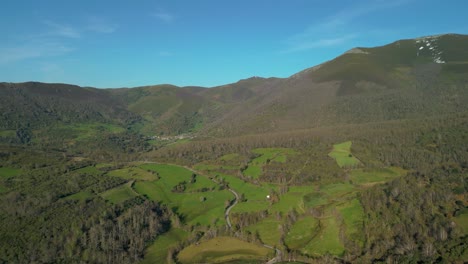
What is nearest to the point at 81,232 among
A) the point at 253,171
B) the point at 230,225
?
the point at 230,225

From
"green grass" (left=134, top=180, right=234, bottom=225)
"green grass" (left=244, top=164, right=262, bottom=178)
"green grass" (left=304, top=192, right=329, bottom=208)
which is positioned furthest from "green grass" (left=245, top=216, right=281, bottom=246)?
"green grass" (left=244, top=164, right=262, bottom=178)

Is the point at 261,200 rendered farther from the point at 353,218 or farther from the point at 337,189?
the point at 353,218

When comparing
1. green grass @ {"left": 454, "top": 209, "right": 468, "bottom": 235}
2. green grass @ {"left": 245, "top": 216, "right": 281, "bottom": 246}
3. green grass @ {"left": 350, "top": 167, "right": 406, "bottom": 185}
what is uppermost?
green grass @ {"left": 350, "top": 167, "right": 406, "bottom": 185}

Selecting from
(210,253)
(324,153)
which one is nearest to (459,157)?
(324,153)

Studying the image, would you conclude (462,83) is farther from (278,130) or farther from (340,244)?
(340,244)

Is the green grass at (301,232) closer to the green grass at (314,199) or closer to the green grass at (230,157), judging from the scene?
the green grass at (314,199)

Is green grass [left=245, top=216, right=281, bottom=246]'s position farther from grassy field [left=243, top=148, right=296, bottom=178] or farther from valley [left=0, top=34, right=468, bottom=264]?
grassy field [left=243, top=148, right=296, bottom=178]

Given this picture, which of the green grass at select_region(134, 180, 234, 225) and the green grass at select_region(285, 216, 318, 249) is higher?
the green grass at select_region(134, 180, 234, 225)
